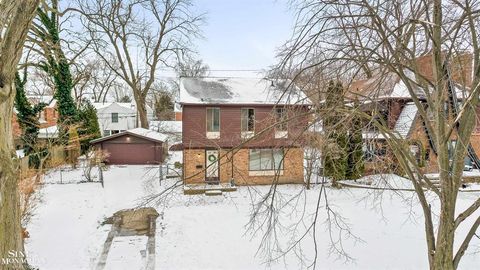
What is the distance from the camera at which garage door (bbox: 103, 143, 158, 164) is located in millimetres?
20609

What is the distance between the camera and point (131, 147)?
20.8 m

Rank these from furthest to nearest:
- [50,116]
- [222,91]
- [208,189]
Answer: [50,116] < [222,91] < [208,189]

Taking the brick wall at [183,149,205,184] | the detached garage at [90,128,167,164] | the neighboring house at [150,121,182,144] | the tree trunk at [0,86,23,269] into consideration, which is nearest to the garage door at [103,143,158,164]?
the detached garage at [90,128,167,164]

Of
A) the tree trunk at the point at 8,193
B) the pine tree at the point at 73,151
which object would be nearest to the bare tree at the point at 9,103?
the tree trunk at the point at 8,193

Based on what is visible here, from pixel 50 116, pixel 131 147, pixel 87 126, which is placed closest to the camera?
pixel 131 147

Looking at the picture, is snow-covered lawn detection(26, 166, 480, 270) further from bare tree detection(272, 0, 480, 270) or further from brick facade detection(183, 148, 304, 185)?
bare tree detection(272, 0, 480, 270)

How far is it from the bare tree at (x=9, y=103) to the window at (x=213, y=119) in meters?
10.9

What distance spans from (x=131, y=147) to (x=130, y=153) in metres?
0.41

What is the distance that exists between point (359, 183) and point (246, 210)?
6.67m

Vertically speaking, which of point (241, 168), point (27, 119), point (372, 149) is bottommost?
point (241, 168)

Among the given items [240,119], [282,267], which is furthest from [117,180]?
[282,267]

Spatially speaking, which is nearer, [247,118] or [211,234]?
[211,234]

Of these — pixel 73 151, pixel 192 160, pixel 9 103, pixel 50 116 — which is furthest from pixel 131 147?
pixel 50 116

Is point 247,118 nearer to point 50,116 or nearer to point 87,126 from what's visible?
point 87,126
